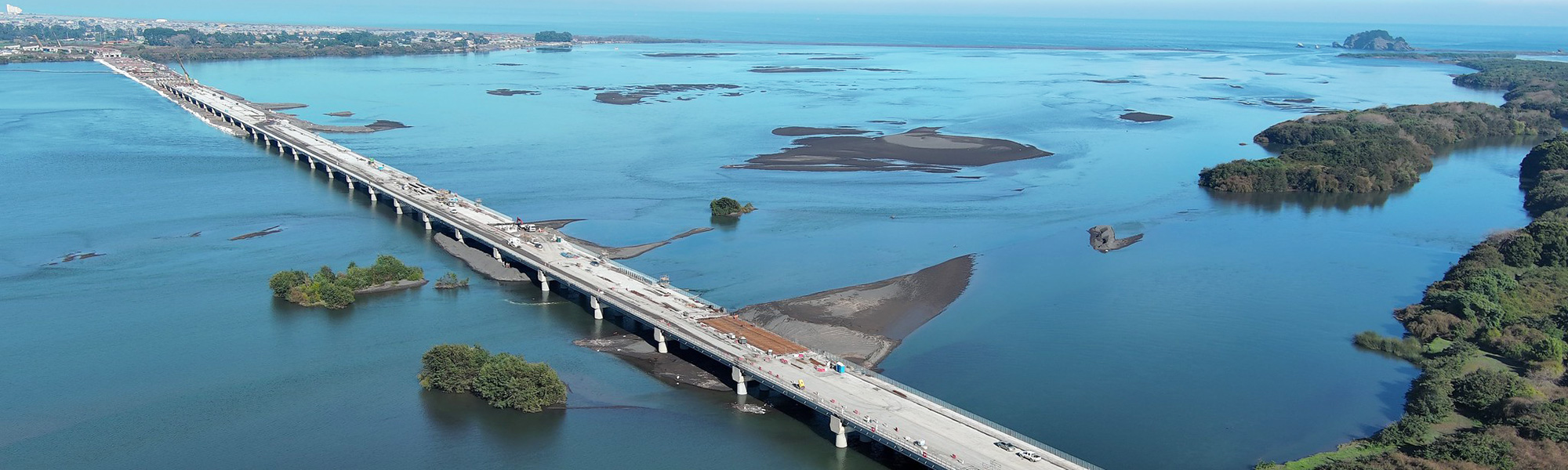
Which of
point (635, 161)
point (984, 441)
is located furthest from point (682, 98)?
point (984, 441)

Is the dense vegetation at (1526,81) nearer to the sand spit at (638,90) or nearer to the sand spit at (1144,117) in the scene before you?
the sand spit at (1144,117)

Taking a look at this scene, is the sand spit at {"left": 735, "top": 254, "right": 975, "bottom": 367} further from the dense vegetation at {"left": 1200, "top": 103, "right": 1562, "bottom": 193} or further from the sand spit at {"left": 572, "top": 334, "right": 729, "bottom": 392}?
the dense vegetation at {"left": 1200, "top": 103, "right": 1562, "bottom": 193}

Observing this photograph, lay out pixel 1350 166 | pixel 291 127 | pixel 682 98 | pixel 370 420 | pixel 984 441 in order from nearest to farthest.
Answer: pixel 984 441 → pixel 370 420 → pixel 1350 166 → pixel 291 127 → pixel 682 98

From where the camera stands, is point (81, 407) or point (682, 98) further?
point (682, 98)

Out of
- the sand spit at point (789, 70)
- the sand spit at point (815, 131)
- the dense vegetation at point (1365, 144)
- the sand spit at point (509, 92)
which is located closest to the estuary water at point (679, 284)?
the dense vegetation at point (1365, 144)

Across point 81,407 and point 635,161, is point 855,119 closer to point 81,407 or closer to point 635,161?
point 635,161
